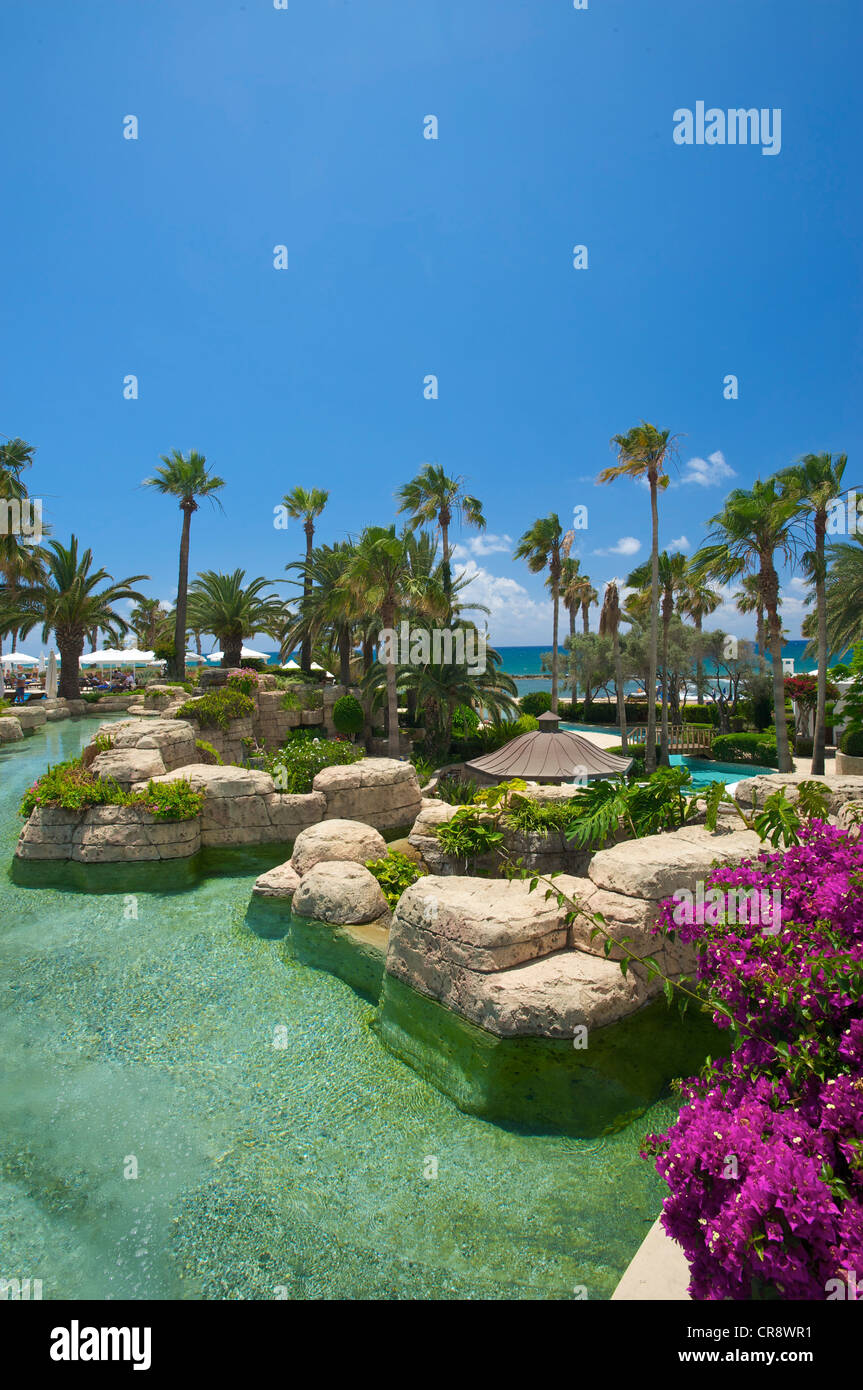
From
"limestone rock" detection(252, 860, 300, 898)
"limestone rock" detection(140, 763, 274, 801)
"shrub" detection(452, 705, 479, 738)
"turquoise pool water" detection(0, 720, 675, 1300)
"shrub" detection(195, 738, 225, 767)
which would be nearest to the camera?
"turquoise pool water" detection(0, 720, 675, 1300)

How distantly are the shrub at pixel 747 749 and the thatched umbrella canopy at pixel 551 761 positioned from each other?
1726 centimetres

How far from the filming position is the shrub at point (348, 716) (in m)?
24.6

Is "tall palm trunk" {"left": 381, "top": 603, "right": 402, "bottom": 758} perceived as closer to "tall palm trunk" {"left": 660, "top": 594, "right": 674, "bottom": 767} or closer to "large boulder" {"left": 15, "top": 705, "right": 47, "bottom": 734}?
"tall palm trunk" {"left": 660, "top": 594, "right": 674, "bottom": 767}

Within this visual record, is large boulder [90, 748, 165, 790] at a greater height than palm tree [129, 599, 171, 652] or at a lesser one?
lesser

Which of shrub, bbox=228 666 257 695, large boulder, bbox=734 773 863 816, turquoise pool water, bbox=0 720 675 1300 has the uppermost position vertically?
shrub, bbox=228 666 257 695

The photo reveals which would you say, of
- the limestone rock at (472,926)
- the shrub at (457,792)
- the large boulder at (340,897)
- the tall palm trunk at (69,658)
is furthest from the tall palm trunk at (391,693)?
the tall palm trunk at (69,658)

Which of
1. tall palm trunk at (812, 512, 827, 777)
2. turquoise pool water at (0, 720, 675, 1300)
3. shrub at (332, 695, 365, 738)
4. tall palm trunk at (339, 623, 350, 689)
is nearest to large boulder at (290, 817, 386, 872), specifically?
turquoise pool water at (0, 720, 675, 1300)

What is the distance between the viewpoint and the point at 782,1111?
2631mm

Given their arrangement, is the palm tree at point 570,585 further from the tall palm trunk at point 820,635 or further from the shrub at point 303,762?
the shrub at point 303,762

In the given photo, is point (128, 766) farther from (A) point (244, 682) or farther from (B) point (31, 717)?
(B) point (31, 717)

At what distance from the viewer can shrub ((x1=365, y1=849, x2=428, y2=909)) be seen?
866cm

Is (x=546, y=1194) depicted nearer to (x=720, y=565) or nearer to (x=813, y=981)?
(x=813, y=981)

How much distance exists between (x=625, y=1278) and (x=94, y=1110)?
4235 millimetres

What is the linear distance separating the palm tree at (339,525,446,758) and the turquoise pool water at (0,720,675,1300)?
1374 centimetres
